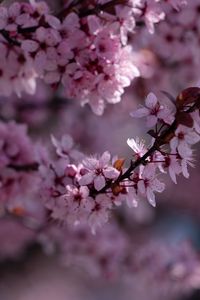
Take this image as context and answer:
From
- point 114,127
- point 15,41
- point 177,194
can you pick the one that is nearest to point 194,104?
point 15,41

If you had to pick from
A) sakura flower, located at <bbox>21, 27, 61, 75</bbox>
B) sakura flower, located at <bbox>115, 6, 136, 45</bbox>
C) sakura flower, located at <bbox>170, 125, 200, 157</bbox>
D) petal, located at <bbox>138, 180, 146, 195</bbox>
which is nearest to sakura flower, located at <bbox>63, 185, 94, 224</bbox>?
petal, located at <bbox>138, 180, 146, 195</bbox>

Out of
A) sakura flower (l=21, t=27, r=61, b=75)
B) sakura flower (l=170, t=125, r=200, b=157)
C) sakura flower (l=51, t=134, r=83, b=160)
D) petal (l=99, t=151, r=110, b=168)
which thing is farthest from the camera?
sakura flower (l=51, t=134, r=83, b=160)

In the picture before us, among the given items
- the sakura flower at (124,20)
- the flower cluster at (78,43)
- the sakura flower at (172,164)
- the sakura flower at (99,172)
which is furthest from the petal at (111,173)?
the sakura flower at (124,20)

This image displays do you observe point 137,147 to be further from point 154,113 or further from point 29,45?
point 29,45

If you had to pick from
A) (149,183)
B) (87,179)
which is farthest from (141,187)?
(87,179)

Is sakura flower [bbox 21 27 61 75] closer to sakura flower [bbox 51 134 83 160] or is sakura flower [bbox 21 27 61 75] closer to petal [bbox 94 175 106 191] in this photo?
sakura flower [bbox 51 134 83 160]
